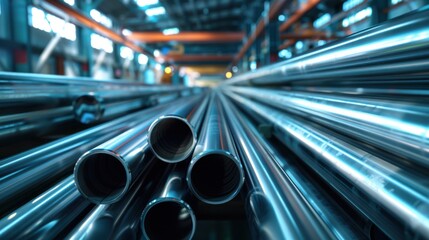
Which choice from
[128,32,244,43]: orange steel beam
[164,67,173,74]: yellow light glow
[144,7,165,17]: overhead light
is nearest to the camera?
[128,32,244,43]: orange steel beam

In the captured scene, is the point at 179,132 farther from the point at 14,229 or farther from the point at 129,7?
the point at 129,7

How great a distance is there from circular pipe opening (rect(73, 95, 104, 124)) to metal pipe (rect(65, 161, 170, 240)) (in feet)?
2.14

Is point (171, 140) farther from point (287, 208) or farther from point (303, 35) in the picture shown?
point (303, 35)

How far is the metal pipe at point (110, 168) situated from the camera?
528mm

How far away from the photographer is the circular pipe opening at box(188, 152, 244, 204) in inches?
22.1

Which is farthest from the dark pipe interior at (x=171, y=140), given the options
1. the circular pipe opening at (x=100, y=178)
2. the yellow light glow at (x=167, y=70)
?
the yellow light glow at (x=167, y=70)

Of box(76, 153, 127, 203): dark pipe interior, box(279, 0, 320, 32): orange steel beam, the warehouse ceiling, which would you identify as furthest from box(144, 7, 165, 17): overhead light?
box(76, 153, 127, 203): dark pipe interior

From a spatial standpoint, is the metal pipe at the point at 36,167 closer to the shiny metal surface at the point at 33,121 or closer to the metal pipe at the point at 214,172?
the shiny metal surface at the point at 33,121

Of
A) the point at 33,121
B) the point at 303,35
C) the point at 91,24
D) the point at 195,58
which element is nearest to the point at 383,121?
the point at 33,121

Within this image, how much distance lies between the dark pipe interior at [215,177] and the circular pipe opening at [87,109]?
75 cm

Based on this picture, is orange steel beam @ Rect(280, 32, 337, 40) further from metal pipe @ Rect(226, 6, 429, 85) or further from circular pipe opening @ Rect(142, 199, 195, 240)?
circular pipe opening @ Rect(142, 199, 195, 240)

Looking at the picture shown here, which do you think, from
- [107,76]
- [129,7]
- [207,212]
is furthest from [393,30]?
[107,76]

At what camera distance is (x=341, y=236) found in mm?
491

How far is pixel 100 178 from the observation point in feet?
2.07
